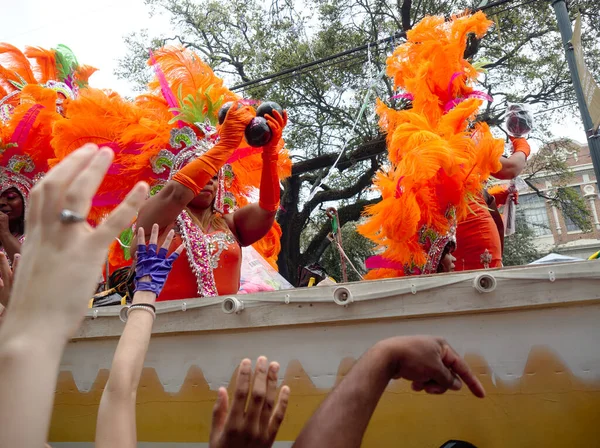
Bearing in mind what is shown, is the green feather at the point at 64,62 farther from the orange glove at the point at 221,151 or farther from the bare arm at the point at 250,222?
the orange glove at the point at 221,151

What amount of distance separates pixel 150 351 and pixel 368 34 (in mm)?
9404

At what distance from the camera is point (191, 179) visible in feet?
8.27

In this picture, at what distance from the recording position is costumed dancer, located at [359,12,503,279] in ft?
9.50

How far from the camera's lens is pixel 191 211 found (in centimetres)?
284

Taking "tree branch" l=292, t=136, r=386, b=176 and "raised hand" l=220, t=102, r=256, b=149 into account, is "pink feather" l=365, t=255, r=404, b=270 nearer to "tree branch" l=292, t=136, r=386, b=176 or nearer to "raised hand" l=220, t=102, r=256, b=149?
"raised hand" l=220, t=102, r=256, b=149

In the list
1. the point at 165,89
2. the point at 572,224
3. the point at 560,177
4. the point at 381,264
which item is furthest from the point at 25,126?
the point at 572,224

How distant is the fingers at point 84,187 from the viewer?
0.81 m

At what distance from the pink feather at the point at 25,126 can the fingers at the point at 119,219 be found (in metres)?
3.10

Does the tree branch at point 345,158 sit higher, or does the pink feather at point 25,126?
the tree branch at point 345,158

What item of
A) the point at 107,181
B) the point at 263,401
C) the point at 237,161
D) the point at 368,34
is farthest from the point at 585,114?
the point at 368,34

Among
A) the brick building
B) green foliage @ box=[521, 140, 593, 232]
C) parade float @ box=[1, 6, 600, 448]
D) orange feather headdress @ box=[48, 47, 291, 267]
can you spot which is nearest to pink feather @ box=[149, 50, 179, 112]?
orange feather headdress @ box=[48, 47, 291, 267]

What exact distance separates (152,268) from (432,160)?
5.81 ft

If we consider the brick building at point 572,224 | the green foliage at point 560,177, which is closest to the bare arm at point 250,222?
the green foliage at point 560,177

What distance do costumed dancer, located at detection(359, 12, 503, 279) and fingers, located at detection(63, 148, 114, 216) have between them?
219 centimetres
